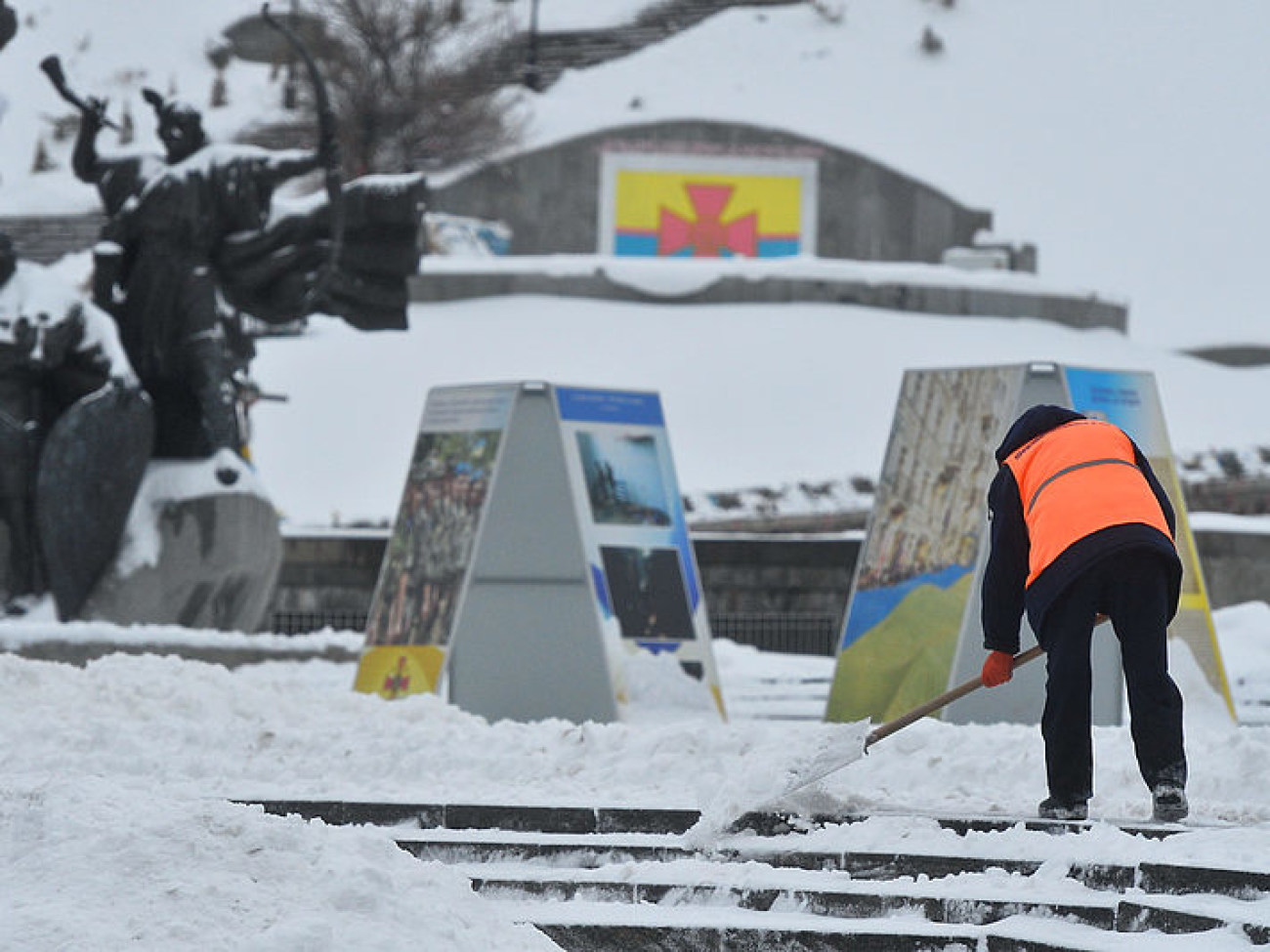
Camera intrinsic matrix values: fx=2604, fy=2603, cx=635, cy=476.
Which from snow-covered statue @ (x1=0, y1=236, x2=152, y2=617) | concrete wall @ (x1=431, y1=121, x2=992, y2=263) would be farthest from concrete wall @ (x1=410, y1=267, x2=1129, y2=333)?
snow-covered statue @ (x1=0, y1=236, x2=152, y2=617)

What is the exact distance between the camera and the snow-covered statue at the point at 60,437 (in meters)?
14.0

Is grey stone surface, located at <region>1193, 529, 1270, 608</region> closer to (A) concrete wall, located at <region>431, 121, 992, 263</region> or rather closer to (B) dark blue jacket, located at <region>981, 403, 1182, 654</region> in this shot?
(B) dark blue jacket, located at <region>981, 403, 1182, 654</region>

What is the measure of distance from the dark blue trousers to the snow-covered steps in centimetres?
31

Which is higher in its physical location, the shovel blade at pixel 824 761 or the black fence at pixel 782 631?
the shovel blade at pixel 824 761

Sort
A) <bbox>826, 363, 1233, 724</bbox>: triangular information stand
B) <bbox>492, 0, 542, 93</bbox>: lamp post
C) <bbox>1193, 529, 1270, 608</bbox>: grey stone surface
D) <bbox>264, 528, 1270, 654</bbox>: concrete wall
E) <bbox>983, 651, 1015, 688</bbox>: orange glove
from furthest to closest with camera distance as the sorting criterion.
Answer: <bbox>492, 0, 542, 93</bbox>: lamp post
<bbox>1193, 529, 1270, 608</bbox>: grey stone surface
<bbox>264, 528, 1270, 654</bbox>: concrete wall
<bbox>826, 363, 1233, 724</bbox>: triangular information stand
<bbox>983, 651, 1015, 688</bbox>: orange glove

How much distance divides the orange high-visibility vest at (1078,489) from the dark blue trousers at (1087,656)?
0.39 feet

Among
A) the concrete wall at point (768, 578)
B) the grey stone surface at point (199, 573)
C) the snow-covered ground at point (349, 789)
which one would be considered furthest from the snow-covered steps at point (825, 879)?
the concrete wall at point (768, 578)

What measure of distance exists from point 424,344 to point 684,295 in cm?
373

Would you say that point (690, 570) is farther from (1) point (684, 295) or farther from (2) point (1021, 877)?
(1) point (684, 295)

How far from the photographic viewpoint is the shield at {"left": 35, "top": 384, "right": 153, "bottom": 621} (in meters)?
14.0

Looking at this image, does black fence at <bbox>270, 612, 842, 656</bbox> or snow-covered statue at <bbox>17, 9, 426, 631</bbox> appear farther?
black fence at <bbox>270, 612, 842, 656</bbox>

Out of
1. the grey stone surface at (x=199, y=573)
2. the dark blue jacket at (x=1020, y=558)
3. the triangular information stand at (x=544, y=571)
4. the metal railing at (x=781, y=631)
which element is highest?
the dark blue jacket at (x=1020, y=558)

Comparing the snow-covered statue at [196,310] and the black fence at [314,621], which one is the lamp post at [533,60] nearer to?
the black fence at [314,621]

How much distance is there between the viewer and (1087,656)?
696 centimetres
